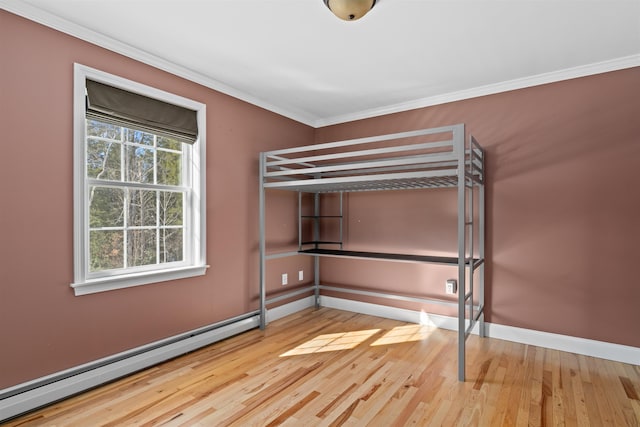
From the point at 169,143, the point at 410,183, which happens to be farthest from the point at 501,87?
the point at 169,143

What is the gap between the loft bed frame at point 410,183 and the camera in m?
2.44

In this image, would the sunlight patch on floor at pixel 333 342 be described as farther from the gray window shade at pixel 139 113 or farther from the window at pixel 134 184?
the gray window shade at pixel 139 113

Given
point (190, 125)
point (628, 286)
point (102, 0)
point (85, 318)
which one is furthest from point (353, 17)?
point (628, 286)

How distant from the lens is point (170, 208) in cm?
289

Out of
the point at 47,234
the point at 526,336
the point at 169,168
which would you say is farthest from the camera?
the point at 526,336

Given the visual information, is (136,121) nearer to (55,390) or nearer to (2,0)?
(2,0)

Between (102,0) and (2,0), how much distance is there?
54cm

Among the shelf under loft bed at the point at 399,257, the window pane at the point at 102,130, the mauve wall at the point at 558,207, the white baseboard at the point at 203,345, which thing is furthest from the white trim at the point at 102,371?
the mauve wall at the point at 558,207

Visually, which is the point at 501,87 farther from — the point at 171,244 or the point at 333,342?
the point at 171,244

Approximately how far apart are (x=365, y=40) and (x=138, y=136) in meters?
1.87

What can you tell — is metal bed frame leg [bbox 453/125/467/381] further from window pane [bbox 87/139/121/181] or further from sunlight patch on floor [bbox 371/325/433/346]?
window pane [bbox 87/139/121/181]

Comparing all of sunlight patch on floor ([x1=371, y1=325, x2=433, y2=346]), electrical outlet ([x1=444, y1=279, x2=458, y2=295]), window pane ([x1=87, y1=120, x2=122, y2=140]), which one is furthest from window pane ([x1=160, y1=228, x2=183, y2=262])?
electrical outlet ([x1=444, y1=279, x2=458, y2=295])

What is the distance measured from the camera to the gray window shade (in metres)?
2.35

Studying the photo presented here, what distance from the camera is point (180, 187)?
2.92m
